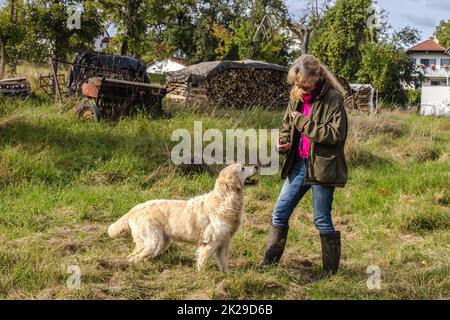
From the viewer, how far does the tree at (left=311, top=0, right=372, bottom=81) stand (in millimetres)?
32062

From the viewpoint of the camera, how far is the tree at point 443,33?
66.6m

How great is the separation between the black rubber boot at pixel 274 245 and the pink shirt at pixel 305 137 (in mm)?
806

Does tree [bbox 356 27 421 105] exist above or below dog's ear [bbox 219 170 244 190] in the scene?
above

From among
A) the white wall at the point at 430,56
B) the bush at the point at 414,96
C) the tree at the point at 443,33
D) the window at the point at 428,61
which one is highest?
the tree at the point at 443,33

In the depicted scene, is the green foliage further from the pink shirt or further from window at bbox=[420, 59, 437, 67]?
window at bbox=[420, 59, 437, 67]

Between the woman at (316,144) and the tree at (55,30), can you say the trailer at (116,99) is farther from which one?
the tree at (55,30)

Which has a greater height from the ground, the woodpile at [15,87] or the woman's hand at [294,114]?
the woodpile at [15,87]

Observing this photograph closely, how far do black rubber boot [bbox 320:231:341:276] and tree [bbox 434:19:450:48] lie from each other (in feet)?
222

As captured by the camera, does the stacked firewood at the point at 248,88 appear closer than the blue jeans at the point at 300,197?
No

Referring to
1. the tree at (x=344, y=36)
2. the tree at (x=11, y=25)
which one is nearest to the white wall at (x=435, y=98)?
the tree at (x=344, y=36)

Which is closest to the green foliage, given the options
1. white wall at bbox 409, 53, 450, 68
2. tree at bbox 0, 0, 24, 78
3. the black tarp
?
the black tarp

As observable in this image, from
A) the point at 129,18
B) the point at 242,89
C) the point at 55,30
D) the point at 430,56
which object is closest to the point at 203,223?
the point at 242,89

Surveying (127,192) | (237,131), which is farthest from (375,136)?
(127,192)

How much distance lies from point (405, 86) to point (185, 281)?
3822 centimetres
